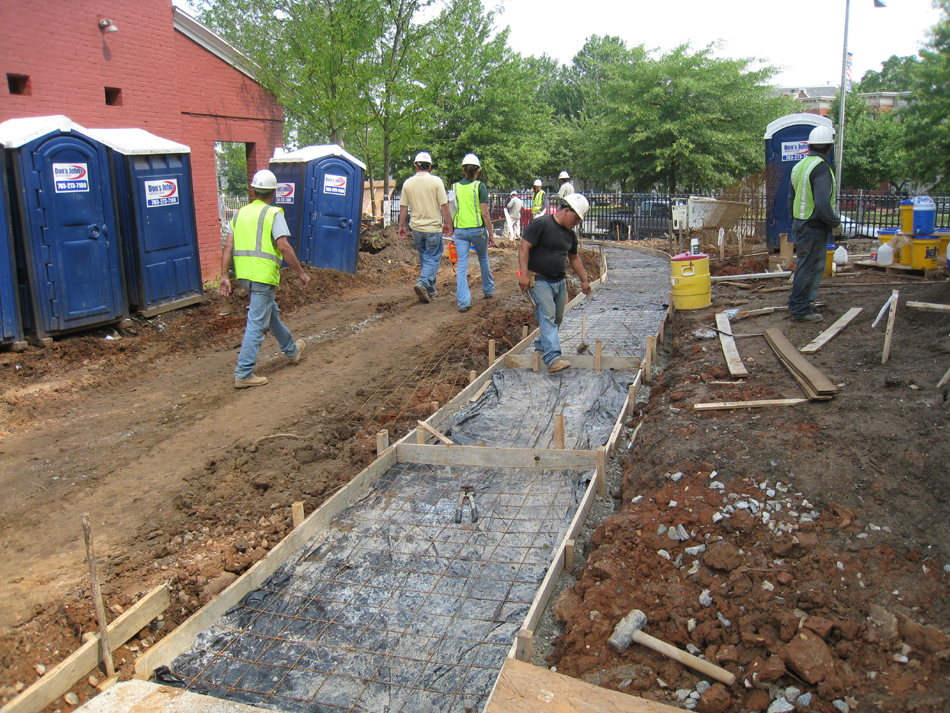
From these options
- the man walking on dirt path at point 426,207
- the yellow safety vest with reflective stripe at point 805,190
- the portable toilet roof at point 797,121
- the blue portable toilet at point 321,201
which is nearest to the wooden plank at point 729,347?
the yellow safety vest with reflective stripe at point 805,190

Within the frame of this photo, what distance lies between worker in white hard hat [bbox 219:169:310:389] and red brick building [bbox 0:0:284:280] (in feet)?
18.1

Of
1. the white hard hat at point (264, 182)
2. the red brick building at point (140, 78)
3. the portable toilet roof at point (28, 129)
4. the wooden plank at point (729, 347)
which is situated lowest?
the wooden plank at point (729, 347)

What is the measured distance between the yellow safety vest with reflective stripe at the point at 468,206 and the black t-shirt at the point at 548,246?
2.62 meters

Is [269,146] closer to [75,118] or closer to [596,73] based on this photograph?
[75,118]

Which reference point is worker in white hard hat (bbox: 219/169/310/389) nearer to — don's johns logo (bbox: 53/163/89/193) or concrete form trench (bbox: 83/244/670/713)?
concrete form trench (bbox: 83/244/670/713)

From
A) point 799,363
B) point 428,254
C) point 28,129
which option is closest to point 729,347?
point 799,363

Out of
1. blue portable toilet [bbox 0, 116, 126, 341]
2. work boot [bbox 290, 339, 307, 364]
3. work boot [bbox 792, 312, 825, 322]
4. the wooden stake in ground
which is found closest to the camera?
the wooden stake in ground

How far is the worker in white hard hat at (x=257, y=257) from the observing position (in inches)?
265

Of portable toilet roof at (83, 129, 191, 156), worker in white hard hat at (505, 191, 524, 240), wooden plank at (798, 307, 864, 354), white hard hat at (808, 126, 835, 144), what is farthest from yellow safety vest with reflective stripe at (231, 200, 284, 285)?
worker in white hard hat at (505, 191, 524, 240)

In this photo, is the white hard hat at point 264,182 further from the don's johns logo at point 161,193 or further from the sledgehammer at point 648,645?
the sledgehammer at point 648,645

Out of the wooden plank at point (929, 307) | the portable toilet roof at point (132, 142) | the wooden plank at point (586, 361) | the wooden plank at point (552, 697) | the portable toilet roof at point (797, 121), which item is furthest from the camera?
the portable toilet roof at point (797, 121)

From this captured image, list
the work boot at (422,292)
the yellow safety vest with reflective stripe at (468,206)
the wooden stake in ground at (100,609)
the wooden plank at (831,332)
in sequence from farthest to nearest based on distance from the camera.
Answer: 1. the work boot at (422,292)
2. the yellow safety vest with reflective stripe at (468,206)
3. the wooden plank at (831,332)
4. the wooden stake in ground at (100,609)

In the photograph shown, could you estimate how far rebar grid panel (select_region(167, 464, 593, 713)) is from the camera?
10.3 feet

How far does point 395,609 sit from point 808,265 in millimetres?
5200
